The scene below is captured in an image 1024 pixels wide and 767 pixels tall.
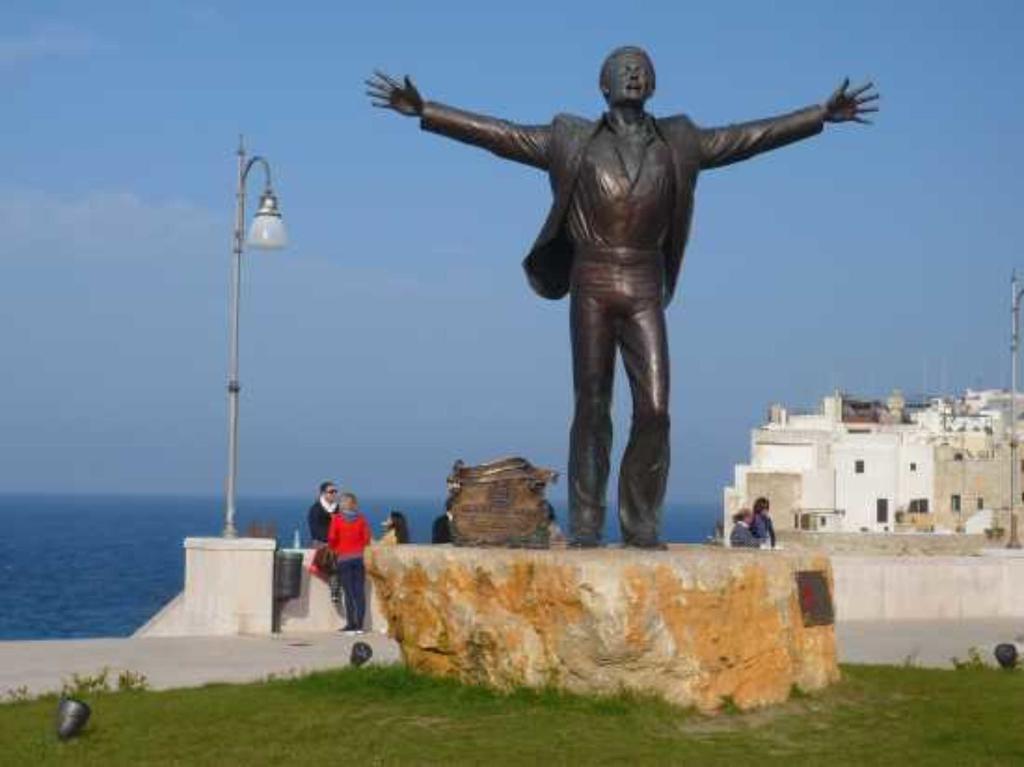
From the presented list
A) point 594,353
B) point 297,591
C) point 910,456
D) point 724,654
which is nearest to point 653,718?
point 724,654

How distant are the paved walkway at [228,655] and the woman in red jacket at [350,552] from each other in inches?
14.5

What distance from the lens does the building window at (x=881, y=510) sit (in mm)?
89062

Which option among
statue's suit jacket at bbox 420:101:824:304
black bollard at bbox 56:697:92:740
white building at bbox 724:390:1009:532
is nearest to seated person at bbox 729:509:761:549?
statue's suit jacket at bbox 420:101:824:304

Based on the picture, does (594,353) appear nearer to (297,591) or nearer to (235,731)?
(235,731)

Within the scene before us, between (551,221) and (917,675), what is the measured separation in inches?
175

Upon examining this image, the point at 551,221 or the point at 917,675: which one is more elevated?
the point at 551,221

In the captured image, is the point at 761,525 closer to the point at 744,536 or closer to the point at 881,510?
the point at 744,536

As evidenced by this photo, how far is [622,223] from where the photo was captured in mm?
12016

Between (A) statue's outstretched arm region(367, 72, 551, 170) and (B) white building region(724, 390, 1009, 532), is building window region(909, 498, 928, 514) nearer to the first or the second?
(B) white building region(724, 390, 1009, 532)

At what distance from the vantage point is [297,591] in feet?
63.6

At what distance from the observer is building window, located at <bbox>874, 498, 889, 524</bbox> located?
292ft

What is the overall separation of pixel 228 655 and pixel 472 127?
22.1ft

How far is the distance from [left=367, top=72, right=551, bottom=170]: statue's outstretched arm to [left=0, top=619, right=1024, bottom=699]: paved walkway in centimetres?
441

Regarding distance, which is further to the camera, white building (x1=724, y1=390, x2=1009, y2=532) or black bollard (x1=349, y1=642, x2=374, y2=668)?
white building (x1=724, y1=390, x2=1009, y2=532)
